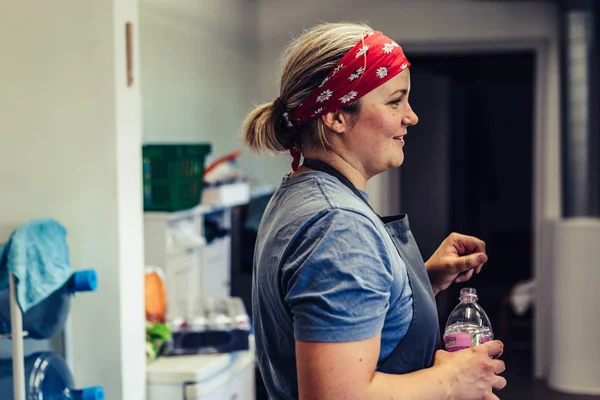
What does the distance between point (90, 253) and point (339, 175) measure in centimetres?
130

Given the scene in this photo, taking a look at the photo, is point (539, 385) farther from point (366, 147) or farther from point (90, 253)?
point (366, 147)

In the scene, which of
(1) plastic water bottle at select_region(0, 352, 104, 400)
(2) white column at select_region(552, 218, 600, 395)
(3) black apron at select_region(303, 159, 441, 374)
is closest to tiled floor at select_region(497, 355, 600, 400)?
(2) white column at select_region(552, 218, 600, 395)

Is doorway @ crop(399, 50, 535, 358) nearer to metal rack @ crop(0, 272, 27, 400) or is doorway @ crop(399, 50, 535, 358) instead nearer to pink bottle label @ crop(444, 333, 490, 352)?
metal rack @ crop(0, 272, 27, 400)

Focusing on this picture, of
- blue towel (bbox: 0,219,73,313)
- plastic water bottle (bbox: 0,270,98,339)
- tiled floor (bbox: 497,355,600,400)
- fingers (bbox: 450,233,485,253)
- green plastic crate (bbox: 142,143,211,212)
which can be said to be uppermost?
green plastic crate (bbox: 142,143,211,212)

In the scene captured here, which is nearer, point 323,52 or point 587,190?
point 323,52

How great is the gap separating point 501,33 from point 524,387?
2277 mm

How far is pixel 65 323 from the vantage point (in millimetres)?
2348

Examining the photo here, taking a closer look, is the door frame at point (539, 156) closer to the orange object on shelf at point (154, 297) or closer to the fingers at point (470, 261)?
the orange object on shelf at point (154, 297)

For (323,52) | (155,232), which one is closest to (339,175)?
(323,52)

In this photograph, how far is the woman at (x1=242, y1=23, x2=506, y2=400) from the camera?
1.09 metres

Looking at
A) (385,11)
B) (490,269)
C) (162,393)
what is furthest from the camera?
(490,269)

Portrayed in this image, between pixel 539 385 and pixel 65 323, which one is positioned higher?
pixel 65 323

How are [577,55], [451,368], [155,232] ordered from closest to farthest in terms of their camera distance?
[451,368], [155,232], [577,55]

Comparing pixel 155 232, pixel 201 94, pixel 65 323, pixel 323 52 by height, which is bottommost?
pixel 65 323
